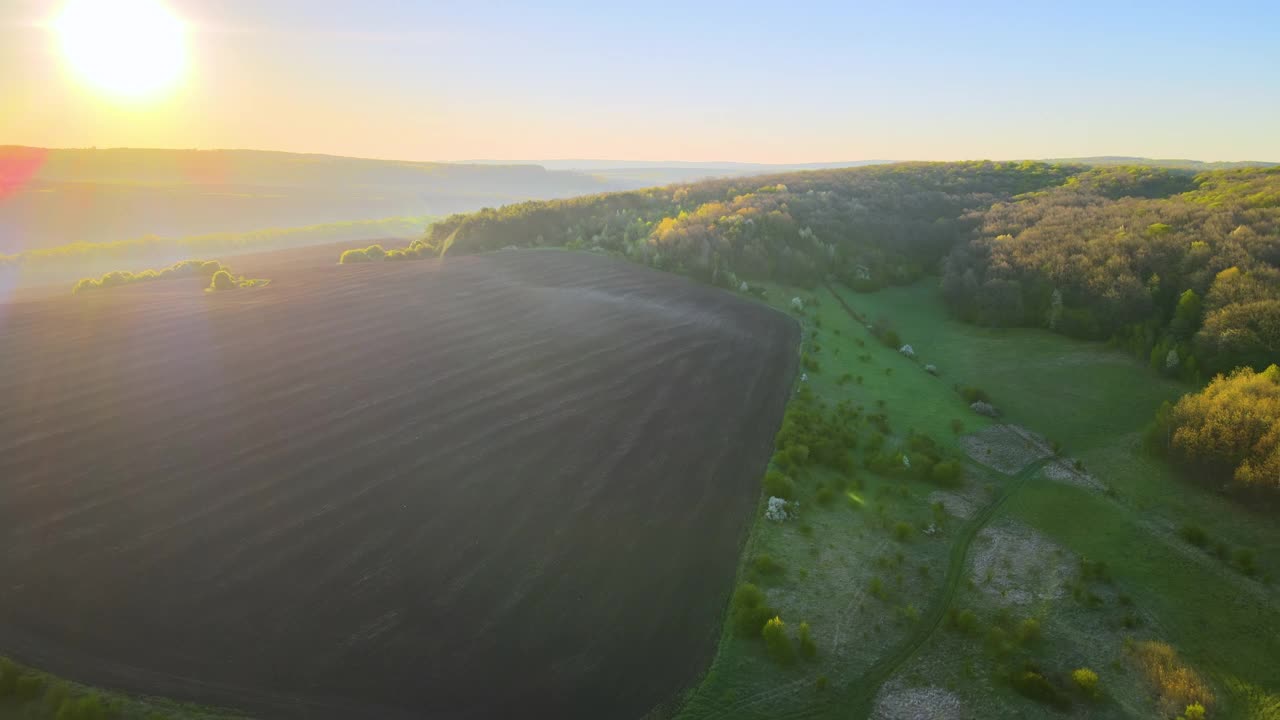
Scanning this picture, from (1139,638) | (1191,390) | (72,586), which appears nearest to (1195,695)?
(1139,638)

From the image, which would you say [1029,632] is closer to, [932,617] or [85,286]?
[932,617]

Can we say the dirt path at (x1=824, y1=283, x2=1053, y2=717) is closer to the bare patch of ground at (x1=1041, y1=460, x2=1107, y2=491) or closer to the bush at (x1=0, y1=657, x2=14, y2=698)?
the bare patch of ground at (x1=1041, y1=460, x2=1107, y2=491)

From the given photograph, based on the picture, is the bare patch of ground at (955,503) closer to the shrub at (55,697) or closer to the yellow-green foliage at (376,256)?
the shrub at (55,697)

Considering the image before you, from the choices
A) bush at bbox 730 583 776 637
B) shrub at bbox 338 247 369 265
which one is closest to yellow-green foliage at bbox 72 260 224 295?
shrub at bbox 338 247 369 265

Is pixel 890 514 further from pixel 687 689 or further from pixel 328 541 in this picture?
pixel 328 541

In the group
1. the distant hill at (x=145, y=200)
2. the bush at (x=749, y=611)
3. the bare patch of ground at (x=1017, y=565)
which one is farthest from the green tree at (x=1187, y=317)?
the distant hill at (x=145, y=200)
